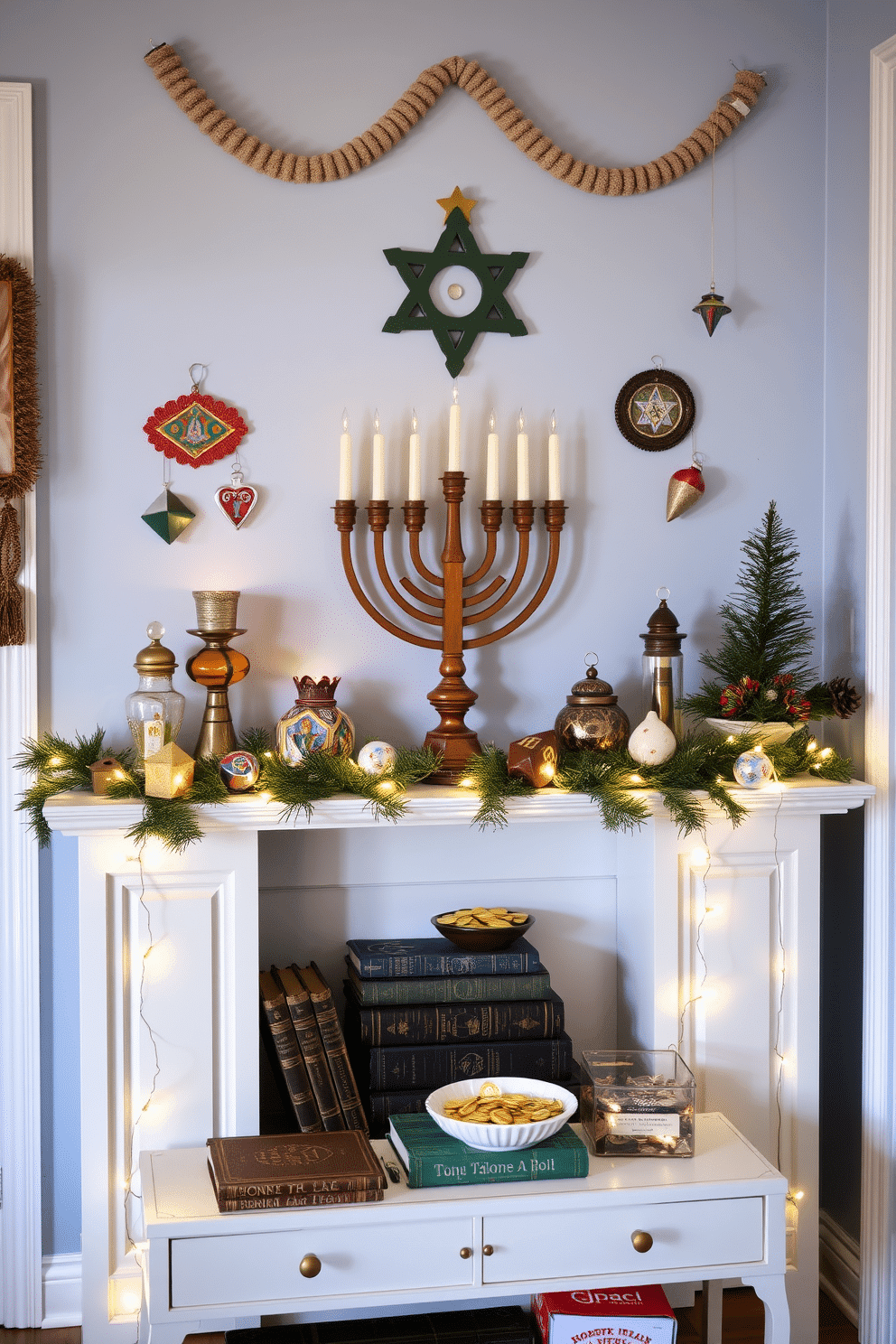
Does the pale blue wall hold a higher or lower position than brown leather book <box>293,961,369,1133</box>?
higher

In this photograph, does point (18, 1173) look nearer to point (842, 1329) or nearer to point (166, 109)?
point (842, 1329)

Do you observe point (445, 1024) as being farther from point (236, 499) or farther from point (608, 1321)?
point (236, 499)

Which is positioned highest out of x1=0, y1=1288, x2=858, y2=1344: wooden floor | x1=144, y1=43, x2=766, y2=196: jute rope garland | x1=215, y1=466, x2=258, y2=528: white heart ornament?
x1=144, y1=43, x2=766, y2=196: jute rope garland

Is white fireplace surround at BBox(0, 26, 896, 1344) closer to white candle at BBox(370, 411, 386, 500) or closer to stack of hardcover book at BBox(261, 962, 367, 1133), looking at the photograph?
stack of hardcover book at BBox(261, 962, 367, 1133)

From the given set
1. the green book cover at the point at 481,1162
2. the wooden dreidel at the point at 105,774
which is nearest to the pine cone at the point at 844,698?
the green book cover at the point at 481,1162

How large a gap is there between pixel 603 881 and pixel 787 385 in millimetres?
999

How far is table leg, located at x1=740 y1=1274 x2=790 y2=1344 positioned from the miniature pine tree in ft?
2.85

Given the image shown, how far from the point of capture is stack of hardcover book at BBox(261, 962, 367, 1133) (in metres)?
1.89

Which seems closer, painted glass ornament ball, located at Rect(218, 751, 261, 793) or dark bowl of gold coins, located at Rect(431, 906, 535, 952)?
painted glass ornament ball, located at Rect(218, 751, 261, 793)

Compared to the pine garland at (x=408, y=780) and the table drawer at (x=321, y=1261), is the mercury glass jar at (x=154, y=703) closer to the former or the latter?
the pine garland at (x=408, y=780)

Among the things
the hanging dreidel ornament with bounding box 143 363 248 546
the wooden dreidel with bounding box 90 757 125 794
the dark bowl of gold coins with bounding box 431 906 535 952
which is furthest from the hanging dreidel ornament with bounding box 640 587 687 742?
the wooden dreidel with bounding box 90 757 125 794

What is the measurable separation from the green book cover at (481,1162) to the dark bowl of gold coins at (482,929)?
34cm

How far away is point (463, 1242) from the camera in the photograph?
1.68 m

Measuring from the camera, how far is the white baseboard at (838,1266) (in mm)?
2139
